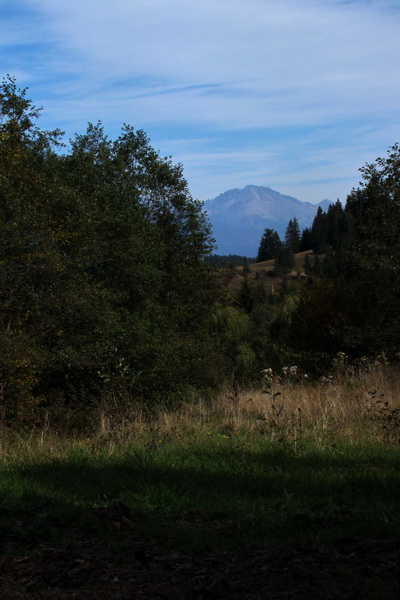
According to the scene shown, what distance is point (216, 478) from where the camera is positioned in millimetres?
5336

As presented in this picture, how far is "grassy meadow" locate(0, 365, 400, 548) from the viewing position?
13.6ft

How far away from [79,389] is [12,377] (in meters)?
5.77

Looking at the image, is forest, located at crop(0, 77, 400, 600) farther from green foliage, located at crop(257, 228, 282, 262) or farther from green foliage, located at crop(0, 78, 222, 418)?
green foliage, located at crop(257, 228, 282, 262)

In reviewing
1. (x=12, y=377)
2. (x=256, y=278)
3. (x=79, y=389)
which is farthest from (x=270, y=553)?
(x=256, y=278)

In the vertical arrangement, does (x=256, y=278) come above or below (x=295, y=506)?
above

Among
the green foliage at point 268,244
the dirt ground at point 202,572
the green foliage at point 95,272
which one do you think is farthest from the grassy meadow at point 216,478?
the green foliage at point 268,244

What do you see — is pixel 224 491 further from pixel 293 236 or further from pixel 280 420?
pixel 293 236

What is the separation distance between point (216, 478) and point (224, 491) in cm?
34

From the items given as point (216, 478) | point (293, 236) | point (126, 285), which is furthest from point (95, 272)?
point (293, 236)

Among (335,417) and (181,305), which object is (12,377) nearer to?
(335,417)

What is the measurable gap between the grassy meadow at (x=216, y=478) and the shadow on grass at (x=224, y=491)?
10 millimetres

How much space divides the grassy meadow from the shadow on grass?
0.03 feet

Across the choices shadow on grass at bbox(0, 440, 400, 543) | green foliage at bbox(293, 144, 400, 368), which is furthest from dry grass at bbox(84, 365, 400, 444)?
green foliage at bbox(293, 144, 400, 368)

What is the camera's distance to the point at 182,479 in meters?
5.32
